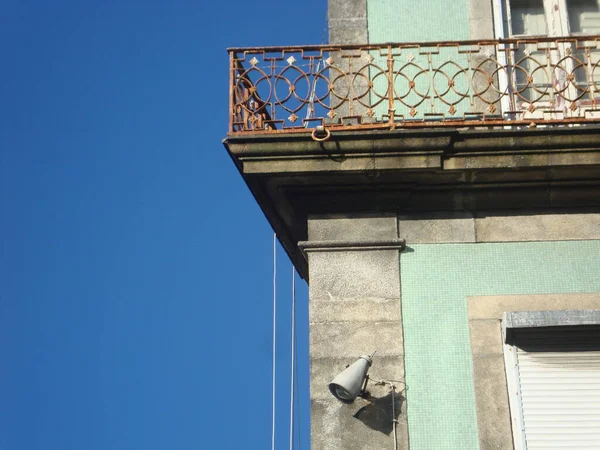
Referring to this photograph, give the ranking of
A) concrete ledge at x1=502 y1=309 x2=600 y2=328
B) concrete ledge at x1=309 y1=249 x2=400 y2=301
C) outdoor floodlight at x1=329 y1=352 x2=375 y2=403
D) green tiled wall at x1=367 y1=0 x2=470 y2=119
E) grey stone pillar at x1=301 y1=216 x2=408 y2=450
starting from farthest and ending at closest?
green tiled wall at x1=367 y1=0 x2=470 y2=119 < concrete ledge at x1=309 y1=249 x2=400 y2=301 < concrete ledge at x1=502 y1=309 x2=600 y2=328 < grey stone pillar at x1=301 y1=216 x2=408 y2=450 < outdoor floodlight at x1=329 y1=352 x2=375 y2=403

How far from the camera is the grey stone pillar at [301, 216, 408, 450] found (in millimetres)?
11062

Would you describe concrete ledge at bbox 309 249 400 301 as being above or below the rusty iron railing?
below

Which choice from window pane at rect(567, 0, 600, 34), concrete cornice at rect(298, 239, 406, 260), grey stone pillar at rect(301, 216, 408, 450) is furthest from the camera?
window pane at rect(567, 0, 600, 34)

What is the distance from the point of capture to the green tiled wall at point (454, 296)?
11.1 metres

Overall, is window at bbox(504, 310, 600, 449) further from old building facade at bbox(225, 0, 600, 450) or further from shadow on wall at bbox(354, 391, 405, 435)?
shadow on wall at bbox(354, 391, 405, 435)

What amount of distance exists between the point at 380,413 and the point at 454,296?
1.28m

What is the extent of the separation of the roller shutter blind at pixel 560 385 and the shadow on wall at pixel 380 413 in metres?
1.04

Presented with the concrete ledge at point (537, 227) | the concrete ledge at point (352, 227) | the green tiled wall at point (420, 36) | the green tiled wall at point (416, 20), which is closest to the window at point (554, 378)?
the concrete ledge at point (537, 227)

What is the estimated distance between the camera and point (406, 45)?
12352 millimetres

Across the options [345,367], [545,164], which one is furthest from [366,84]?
[345,367]

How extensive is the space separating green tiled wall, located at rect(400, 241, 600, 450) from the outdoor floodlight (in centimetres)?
52

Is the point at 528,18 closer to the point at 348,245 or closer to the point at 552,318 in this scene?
the point at 348,245

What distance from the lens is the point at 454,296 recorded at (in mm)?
11641

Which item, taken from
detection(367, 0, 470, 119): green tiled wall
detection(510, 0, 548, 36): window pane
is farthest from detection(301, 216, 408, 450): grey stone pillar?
detection(510, 0, 548, 36): window pane
